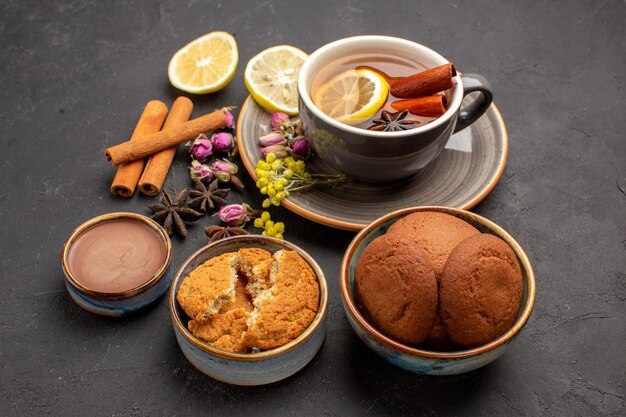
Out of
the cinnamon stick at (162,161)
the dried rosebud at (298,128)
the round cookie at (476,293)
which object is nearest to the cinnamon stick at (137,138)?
the cinnamon stick at (162,161)

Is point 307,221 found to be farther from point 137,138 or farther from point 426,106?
Result: point 137,138

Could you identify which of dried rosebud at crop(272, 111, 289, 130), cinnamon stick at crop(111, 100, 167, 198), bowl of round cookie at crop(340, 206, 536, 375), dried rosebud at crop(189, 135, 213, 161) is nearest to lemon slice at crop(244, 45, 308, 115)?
dried rosebud at crop(272, 111, 289, 130)

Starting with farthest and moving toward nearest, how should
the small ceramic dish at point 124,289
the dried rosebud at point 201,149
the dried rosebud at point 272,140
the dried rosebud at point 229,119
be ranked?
the dried rosebud at point 229,119
the dried rosebud at point 201,149
the dried rosebud at point 272,140
the small ceramic dish at point 124,289

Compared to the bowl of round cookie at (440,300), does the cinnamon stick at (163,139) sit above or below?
below

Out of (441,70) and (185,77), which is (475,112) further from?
(185,77)

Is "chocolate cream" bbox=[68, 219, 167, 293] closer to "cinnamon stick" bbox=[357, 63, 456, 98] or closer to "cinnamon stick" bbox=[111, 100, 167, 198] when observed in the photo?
"cinnamon stick" bbox=[111, 100, 167, 198]

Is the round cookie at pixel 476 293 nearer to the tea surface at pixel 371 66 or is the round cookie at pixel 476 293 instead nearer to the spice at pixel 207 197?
the tea surface at pixel 371 66
